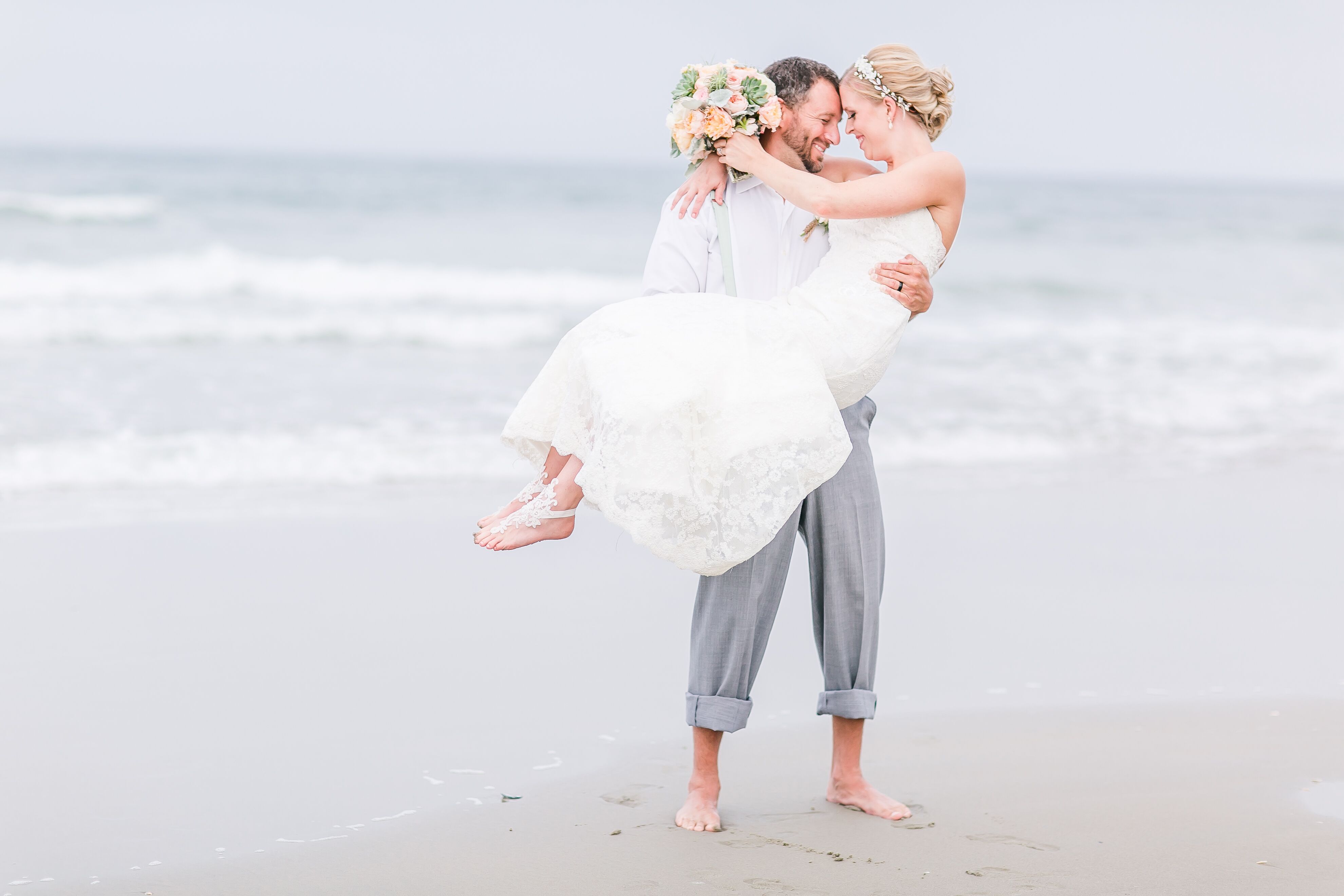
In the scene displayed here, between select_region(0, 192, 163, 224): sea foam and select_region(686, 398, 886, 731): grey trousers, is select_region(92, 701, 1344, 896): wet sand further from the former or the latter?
select_region(0, 192, 163, 224): sea foam

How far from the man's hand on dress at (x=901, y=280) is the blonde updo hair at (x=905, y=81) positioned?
1.26 ft

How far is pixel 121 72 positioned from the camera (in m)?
29.8

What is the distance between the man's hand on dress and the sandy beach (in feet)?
4.24

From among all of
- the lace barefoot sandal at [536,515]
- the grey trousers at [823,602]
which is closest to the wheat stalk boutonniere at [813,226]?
the grey trousers at [823,602]

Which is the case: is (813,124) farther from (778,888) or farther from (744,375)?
(778,888)

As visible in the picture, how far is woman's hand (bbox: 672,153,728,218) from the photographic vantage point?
293 cm

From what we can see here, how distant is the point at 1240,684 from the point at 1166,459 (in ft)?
12.1

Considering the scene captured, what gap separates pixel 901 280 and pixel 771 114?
497 millimetres

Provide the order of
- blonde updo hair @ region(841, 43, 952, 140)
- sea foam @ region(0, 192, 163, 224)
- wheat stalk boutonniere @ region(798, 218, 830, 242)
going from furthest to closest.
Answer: sea foam @ region(0, 192, 163, 224)
wheat stalk boutonniere @ region(798, 218, 830, 242)
blonde updo hair @ region(841, 43, 952, 140)

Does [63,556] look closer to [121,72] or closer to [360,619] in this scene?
[360,619]

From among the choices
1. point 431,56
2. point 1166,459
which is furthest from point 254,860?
point 431,56

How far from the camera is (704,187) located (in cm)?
293

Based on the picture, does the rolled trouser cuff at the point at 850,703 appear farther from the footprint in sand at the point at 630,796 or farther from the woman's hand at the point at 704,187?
the woman's hand at the point at 704,187

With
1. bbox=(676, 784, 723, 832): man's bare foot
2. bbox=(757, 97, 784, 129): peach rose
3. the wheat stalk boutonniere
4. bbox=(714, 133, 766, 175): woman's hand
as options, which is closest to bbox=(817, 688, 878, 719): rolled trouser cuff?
bbox=(676, 784, 723, 832): man's bare foot
